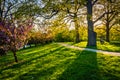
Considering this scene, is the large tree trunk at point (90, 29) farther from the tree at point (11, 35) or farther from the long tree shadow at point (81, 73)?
the long tree shadow at point (81, 73)

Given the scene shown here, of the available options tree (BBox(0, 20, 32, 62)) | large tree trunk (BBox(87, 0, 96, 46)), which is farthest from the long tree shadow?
large tree trunk (BBox(87, 0, 96, 46))

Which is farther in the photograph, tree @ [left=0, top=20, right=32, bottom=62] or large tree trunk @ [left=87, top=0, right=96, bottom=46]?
large tree trunk @ [left=87, top=0, right=96, bottom=46]

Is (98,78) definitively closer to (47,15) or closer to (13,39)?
(13,39)

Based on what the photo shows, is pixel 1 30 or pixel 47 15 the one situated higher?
pixel 47 15

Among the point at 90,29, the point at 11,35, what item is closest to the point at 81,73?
the point at 11,35

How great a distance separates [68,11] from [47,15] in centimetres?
262

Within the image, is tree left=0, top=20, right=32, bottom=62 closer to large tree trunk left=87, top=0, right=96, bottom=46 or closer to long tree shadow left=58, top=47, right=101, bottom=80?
long tree shadow left=58, top=47, right=101, bottom=80

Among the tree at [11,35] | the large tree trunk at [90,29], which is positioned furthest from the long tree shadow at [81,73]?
the large tree trunk at [90,29]

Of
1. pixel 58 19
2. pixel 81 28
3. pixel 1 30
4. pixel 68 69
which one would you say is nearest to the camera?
pixel 68 69

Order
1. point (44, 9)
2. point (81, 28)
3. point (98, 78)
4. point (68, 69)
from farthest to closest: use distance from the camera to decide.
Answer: point (81, 28)
point (44, 9)
point (68, 69)
point (98, 78)

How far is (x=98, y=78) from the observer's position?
1044 centimetres

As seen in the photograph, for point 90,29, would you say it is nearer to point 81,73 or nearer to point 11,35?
point 11,35

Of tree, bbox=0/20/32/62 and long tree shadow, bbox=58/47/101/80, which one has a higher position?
tree, bbox=0/20/32/62

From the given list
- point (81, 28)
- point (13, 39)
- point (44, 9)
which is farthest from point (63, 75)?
point (81, 28)
